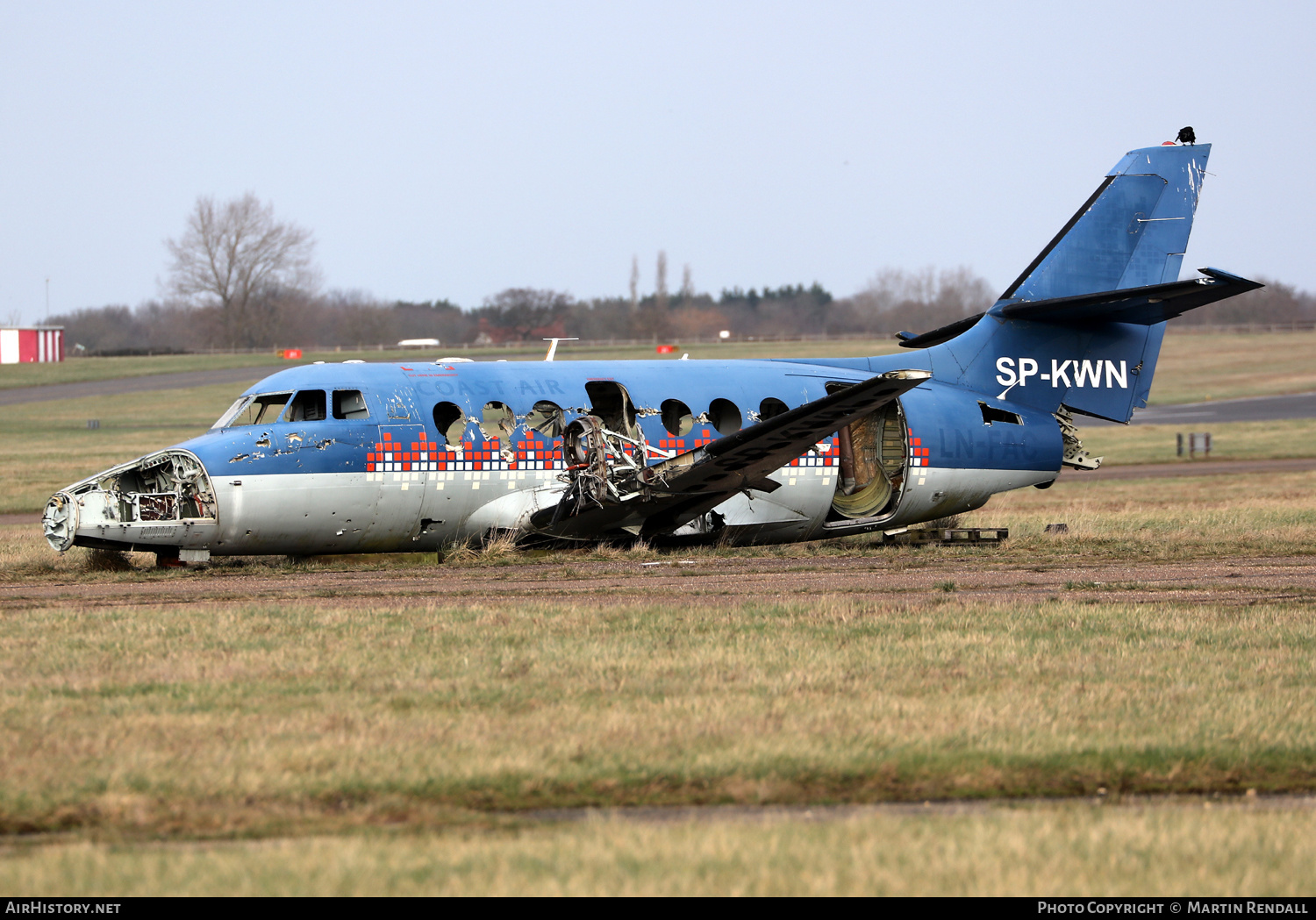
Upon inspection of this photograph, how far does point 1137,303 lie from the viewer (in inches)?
862

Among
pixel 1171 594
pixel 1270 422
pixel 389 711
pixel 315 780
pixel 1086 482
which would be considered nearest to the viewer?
pixel 315 780

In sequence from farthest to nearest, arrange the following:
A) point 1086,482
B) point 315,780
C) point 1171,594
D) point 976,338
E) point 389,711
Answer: point 1086,482 → point 976,338 → point 1171,594 → point 389,711 → point 315,780

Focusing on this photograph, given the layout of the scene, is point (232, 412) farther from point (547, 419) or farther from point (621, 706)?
point (621, 706)

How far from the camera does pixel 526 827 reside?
301 inches

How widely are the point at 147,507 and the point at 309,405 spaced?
266 centimetres

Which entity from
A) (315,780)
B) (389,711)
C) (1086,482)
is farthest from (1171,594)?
(1086,482)

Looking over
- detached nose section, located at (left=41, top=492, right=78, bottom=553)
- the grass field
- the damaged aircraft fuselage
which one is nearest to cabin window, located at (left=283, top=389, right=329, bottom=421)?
the damaged aircraft fuselage

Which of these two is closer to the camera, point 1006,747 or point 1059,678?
point 1006,747

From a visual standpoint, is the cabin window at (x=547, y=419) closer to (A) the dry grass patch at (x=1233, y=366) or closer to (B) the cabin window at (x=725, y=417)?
(B) the cabin window at (x=725, y=417)

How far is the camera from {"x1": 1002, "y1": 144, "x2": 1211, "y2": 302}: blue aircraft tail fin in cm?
2331

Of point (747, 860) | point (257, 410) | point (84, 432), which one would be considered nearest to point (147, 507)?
point (257, 410)

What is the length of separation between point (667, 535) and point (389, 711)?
36.6 ft

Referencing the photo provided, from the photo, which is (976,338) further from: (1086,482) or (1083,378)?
(1086,482)

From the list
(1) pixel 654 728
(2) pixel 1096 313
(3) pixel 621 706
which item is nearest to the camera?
(1) pixel 654 728
